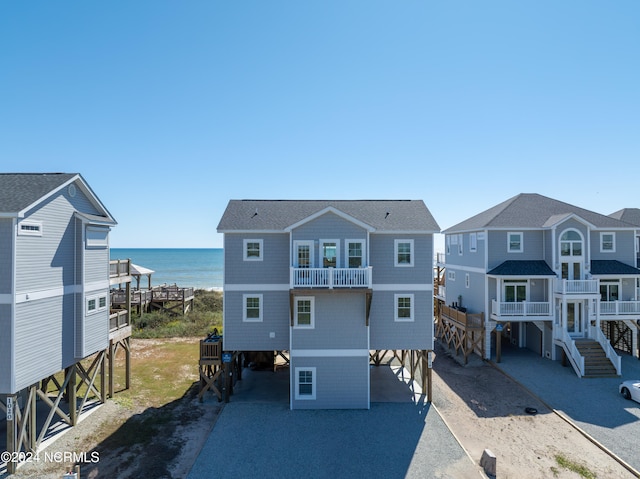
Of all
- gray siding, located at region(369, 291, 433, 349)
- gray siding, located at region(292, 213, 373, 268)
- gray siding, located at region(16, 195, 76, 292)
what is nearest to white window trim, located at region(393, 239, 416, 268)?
gray siding, located at region(369, 291, 433, 349)

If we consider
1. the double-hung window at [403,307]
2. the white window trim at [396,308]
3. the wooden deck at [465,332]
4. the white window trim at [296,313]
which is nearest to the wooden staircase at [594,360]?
the wooden deck at [465,332]

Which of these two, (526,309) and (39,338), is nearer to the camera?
(39,338)

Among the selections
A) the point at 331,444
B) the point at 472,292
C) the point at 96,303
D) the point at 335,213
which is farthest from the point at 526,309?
the point at 96,303

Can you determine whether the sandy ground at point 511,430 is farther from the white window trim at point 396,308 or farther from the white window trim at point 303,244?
the white window trim at point 303,244

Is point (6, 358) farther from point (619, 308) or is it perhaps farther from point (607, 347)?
point (619, 308)

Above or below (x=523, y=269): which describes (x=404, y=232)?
above

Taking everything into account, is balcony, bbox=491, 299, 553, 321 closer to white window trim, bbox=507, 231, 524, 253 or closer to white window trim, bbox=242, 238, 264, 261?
white window trim, bbox=507, 231, 524, 253

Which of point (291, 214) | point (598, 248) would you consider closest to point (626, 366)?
point (598, 248)
